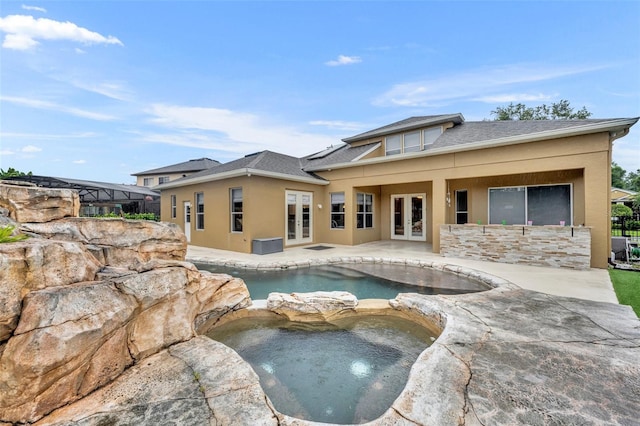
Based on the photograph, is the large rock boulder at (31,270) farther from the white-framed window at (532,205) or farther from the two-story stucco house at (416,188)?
the white-framed window at (532,205)

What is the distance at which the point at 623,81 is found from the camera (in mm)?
12633

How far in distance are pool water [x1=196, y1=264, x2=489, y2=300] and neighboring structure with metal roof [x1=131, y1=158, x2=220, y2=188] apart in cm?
2262

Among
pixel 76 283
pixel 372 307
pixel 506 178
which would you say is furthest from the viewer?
pixel 506 178

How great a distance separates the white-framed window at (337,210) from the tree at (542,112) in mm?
20088

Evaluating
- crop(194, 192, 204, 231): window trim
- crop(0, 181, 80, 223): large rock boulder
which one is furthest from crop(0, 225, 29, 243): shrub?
crop(194, 192, 204, 231): window trim

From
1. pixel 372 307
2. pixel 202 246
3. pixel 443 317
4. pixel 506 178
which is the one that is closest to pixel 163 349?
pixel 372 307

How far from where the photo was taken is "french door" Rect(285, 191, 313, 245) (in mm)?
11227

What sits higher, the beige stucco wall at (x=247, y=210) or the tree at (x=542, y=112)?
the tree at (x=542, y=112)

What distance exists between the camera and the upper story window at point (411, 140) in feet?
37.4

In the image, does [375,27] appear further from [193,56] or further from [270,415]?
[270,415]

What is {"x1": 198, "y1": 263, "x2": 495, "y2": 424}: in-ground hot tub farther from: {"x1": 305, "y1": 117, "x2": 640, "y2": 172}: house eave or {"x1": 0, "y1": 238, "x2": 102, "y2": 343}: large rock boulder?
{"x1": 305, "y1": 117, "x2": 640, "y2": 172}: house eave

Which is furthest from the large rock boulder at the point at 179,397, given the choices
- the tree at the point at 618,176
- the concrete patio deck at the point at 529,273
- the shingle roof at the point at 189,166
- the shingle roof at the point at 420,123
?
the tree at the point at 618,176

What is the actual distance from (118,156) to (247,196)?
42.3 feet

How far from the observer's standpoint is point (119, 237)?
12.5 feet
